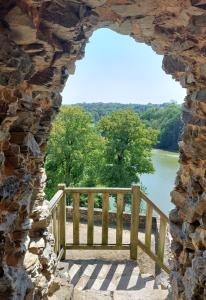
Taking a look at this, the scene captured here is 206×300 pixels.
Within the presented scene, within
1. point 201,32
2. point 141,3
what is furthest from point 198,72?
point 141,3

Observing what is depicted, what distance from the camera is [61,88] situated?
145 inches

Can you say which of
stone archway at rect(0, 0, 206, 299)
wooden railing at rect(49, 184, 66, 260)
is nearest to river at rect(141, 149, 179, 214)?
wooden railing at rect(49, 184, 66, 260)

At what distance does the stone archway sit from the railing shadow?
150 centimetres

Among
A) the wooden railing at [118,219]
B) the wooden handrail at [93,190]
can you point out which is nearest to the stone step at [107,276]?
the wooden railing at [118,219]

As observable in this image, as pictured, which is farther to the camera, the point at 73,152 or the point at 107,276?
the point at 73,152

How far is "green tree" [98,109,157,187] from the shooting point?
1393cm

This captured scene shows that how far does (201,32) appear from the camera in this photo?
282 cm

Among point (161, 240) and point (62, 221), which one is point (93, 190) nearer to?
point (62, 221)

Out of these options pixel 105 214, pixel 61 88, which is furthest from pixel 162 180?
pixel 61 88

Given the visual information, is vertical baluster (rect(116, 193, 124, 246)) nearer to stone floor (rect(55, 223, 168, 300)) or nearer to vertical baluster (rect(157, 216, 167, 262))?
stone floor (rect(55, 223, 168, 300))

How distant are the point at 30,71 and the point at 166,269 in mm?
4167

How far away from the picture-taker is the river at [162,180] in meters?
24.8

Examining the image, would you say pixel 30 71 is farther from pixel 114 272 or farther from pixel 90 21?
pixel 114 272

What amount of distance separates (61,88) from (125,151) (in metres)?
10.6
